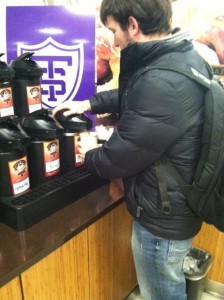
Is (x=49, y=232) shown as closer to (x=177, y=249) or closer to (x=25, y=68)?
(x=177, y=249)

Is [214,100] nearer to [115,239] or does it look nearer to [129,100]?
[129,100]

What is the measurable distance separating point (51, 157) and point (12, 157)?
0.55ft

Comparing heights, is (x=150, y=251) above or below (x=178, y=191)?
below

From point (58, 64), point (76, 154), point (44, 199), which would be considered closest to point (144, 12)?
point (76, 154)

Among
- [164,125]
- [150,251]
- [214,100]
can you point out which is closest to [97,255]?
[150,251]

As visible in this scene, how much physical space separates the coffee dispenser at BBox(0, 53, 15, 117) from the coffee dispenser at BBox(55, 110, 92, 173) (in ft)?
0.67

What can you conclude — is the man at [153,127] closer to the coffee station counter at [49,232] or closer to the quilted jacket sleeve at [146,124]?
the quilted jacket sleeve at [146,124]

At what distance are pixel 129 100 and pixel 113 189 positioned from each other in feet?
1.84

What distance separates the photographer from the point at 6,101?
1.05 metres

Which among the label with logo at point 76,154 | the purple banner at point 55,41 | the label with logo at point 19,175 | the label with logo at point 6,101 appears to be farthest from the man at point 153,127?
the purple banner at point 55,41

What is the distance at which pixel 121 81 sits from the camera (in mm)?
945

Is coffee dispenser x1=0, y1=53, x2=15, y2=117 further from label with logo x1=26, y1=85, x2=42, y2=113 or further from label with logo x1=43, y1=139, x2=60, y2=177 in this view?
label with logo x1=43, y1=139, x2=60, y2=177

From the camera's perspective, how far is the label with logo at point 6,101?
3.40 ft

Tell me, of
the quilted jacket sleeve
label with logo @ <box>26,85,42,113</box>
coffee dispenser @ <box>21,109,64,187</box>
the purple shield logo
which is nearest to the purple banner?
the purple shield logo
